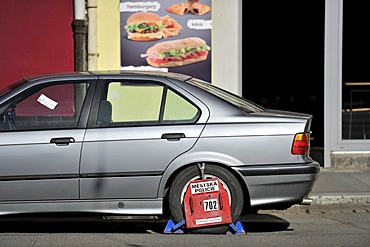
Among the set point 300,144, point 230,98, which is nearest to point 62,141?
point 230,98

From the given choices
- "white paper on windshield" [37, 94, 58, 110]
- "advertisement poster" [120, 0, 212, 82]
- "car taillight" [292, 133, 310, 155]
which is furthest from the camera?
"advertisement poster" [120, 0, 212, 82]

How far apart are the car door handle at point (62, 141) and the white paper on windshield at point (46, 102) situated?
40 centimetres

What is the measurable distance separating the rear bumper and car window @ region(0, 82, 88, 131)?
5.65 ft

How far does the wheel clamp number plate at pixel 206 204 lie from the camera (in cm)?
693

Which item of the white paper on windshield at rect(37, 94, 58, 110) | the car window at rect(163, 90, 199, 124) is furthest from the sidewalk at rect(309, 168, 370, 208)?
the white paper on windshield at rect(37, 94, 58, 110)

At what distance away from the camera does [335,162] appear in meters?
11.1

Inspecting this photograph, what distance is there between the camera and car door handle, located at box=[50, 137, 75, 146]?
6.89 metres

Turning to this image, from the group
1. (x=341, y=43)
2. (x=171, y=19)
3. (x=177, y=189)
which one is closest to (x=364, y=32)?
(x=341, y=43)

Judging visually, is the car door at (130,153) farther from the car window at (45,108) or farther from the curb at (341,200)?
the curb at (341,200)

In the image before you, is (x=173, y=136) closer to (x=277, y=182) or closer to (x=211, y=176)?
(x=211, y=176)

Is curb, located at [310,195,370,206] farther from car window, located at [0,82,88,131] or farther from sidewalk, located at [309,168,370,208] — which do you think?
car window, located at [0,82,88,131]

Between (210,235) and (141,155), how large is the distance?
1.08 meters

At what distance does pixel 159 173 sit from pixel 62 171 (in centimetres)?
94

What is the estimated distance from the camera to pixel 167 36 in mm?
10875
